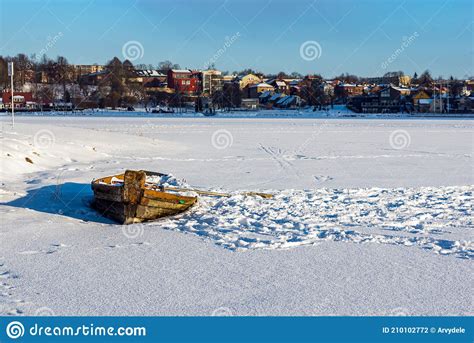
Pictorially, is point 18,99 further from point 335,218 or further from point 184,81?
point 335,218

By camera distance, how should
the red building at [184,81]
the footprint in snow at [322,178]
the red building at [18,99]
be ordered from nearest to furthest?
the footprint in snow at [322,178] → the red building at [18,99] → the red building at [184,81]

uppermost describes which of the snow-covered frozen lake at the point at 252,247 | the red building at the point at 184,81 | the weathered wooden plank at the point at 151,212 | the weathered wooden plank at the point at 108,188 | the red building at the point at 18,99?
the red building at the point at 184,81

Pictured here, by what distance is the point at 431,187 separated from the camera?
13.7 m

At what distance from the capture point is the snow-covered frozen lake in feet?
19.8

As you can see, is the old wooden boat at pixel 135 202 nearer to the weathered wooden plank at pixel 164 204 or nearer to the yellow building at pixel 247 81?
the weathered wooden plank at pixel 164 204

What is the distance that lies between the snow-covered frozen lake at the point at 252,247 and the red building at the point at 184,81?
119573mm

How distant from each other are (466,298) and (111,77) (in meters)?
114

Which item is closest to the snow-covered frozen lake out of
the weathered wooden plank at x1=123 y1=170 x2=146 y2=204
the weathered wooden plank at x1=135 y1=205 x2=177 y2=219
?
the weathered wooden plank at x1=135 y1=205 x2=177 y2=219

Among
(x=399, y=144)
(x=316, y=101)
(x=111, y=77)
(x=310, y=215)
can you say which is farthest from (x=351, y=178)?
(x=316, y=101)

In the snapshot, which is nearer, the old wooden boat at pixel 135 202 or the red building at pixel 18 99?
the old wooden boat at pixel 135 202

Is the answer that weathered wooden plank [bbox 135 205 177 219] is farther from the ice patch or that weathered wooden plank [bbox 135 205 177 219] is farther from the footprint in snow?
the footprint in snow

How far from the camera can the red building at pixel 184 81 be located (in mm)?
135375

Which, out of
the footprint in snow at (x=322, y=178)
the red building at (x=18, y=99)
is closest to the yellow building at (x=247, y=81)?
the red building at (x=18, y=99)
